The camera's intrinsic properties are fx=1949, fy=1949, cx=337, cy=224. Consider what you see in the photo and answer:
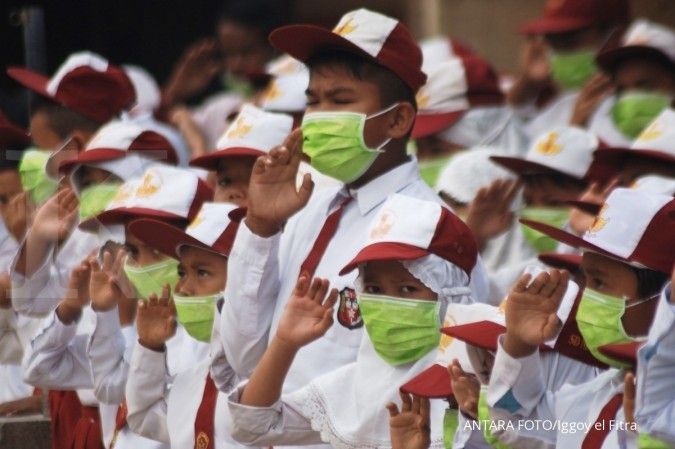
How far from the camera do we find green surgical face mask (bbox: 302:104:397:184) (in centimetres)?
701

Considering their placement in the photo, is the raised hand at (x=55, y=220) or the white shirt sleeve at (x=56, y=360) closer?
the raised hand at (x=55, y=220)

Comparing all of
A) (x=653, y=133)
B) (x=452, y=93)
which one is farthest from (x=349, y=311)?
(x=452, y=93)

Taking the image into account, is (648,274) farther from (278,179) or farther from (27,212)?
(27,212)

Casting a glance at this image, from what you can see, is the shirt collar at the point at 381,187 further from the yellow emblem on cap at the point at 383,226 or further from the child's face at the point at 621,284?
the child's face at the point at 621,284

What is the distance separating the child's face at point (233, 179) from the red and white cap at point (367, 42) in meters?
0.92

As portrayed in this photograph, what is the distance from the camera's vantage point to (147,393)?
725 centimetres

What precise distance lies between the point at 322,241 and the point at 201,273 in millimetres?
697

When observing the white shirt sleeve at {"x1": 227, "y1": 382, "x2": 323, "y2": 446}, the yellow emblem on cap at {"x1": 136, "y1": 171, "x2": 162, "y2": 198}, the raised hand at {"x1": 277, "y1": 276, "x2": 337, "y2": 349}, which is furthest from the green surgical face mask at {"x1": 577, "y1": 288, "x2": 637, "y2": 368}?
the yellow emblem on cap at {"x1": 136, "y1": 171, "x2": 162, "y2": 198}

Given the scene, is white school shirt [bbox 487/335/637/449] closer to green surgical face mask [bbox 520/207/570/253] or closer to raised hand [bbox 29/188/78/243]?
green surgical face mask [bbox 520/207/570/253]

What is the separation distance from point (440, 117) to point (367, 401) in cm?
312

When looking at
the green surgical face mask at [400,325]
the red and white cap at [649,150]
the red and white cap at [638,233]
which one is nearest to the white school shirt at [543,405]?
the red and white cap at [638,233]

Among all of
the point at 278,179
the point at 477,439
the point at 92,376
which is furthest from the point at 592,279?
the point at 92,376

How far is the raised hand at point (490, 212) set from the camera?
7.99 meters

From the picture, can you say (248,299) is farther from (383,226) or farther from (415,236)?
(415,236)
